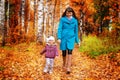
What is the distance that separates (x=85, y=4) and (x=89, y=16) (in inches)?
308

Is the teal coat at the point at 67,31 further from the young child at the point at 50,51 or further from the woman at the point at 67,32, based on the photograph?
the young child at the point at 50,51

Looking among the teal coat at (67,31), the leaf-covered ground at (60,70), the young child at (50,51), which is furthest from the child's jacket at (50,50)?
the leaf-covered ground at (60,70)

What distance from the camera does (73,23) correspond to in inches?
435

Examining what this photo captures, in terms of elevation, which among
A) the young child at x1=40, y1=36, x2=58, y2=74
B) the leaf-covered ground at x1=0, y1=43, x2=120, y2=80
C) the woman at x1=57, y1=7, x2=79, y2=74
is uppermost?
the woman at x1=57, y1=7, x2=79, y2=74

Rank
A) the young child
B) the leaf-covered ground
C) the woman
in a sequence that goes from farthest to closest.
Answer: the woman
the young child
the leaf-covered ground

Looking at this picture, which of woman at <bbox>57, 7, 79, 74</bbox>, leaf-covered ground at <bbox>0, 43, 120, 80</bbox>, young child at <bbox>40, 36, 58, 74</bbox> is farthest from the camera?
woman at <bbox>57, 7, 79, 74</bbox>

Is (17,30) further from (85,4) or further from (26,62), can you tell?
(26,62)

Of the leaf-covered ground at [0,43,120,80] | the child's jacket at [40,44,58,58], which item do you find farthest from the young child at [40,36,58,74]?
the leaf-covered ground at [0,43,120,80]

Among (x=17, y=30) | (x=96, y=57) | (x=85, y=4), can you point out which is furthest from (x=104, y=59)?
(x=85, y=4)

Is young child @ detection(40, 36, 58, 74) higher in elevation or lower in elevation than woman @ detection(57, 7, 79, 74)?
lower

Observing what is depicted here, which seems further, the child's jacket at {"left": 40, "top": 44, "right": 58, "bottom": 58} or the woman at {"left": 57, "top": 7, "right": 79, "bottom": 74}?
the woman at {"left": 57, "top": 7, "right": 79, "bottom": 74}

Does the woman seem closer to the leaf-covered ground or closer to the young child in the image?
the young child

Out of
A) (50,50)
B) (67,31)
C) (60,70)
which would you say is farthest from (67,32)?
(60,70)

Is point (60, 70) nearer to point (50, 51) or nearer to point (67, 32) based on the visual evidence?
point (50, 51)
